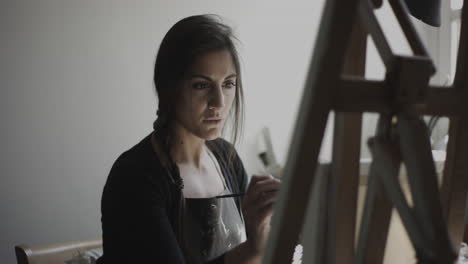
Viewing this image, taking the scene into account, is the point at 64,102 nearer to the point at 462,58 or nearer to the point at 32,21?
the point at 32,21

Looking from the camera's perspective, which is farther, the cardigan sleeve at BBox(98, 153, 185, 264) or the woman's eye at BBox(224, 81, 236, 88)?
the woman's eye at BBox(224, 81, 236, 88)

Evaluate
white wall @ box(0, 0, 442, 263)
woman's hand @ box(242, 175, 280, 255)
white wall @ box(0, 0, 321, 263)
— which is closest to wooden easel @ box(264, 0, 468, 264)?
woman's hand @ box(242, 175, 280, 255)

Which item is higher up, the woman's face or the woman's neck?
the woman's face

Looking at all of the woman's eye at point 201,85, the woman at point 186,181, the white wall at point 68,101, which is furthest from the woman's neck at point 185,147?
the white wall at point 68,101

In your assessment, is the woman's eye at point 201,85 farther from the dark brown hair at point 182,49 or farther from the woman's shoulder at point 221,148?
the woman's shoulder at point 221,148

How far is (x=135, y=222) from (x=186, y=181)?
0.22 metres

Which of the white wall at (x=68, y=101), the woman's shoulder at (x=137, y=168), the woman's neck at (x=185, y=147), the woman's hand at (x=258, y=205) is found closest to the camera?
the woman's hand at (x=258, y=205)

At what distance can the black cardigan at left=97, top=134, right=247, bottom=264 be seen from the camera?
0.89 metres

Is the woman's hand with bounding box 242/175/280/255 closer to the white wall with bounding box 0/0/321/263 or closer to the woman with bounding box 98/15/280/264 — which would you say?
the woman with bounding box 98/15/280/264

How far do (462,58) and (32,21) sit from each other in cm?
198

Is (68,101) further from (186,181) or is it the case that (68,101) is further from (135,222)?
(135,222)

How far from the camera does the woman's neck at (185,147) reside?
1.07m

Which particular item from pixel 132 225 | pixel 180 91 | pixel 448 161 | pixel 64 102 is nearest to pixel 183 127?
pixel 180 91

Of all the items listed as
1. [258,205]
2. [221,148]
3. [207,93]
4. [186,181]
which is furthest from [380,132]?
[221,148]
